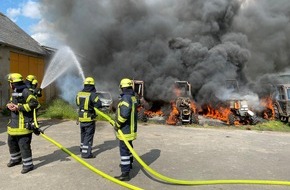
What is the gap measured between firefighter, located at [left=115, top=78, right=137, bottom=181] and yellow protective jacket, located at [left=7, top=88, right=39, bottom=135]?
4.98 feet

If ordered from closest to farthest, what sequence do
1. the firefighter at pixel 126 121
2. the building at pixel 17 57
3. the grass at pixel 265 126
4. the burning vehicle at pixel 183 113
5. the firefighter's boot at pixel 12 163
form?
the firefighter at pixel 126 121
the firefighter's boot at pixel 12 163
the grass at pixel 265 126
the burning vehicle at pixel 183 113
the building at pixel 17 57

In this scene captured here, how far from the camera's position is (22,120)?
5.16 m

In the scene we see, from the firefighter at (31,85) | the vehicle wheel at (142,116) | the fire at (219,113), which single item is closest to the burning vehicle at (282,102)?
the fire at (219,113)

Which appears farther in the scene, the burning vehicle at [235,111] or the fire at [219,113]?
the fire at [219,113]

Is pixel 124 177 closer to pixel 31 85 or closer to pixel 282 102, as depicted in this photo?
pixel 31 85

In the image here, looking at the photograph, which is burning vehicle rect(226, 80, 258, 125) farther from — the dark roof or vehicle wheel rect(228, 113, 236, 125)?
the dark roof

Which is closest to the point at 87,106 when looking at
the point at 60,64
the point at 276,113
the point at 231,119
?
the point at 231,119

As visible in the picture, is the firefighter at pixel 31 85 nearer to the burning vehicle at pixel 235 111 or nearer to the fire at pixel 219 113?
the burning vehicle at pixel 235 111

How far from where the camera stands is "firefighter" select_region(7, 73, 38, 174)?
5.11 metres

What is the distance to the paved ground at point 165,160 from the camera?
4750 mm

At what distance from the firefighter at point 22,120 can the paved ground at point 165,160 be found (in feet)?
1.10

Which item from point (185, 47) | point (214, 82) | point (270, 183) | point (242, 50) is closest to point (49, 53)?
point (185, 47)

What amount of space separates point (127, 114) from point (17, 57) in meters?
11.7

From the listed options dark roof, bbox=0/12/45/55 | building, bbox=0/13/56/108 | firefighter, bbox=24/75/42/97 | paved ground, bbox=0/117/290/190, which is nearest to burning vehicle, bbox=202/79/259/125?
paved ground, bbox=0/117/290/190
